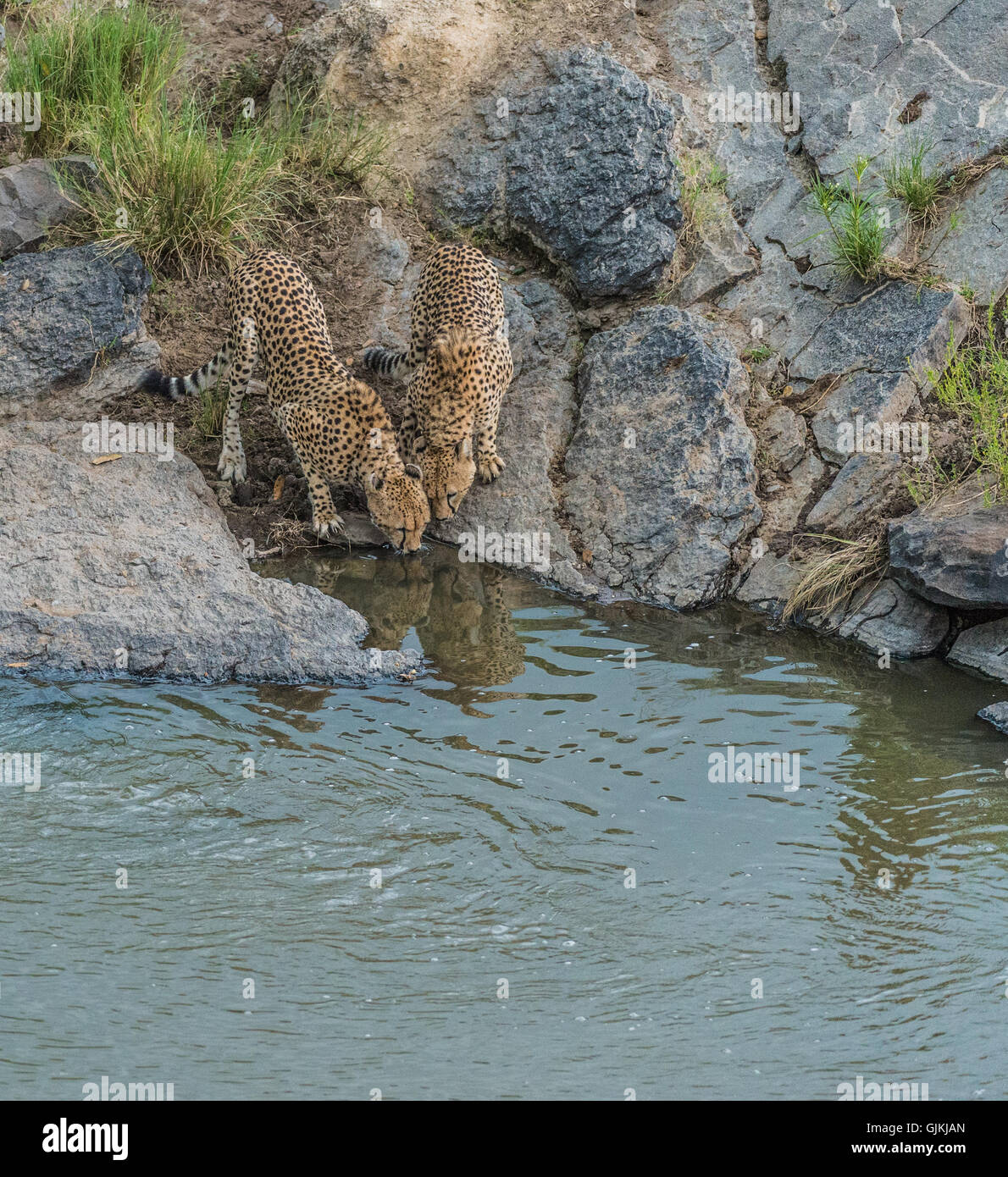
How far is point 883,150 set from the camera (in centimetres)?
910

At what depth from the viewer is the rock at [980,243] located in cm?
841

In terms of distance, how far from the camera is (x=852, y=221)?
8.47 meters

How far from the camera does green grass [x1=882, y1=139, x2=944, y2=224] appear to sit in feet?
28.3

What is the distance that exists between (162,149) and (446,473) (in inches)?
116

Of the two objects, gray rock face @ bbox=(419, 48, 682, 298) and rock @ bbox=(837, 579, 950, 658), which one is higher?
gray rock face @ bbox=(419, 48, 682, 298)

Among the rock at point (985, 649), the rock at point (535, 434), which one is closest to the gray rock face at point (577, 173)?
the rock at point (535, 434)

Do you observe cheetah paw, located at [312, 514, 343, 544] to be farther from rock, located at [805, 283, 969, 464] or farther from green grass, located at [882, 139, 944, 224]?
green grass, located at [882, 139, 944, 224]

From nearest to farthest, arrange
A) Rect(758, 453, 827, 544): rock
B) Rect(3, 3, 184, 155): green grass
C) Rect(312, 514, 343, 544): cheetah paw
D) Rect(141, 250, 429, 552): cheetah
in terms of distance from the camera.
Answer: Rect(141, 250, 429, 552): cheetah
Rect(758, 453, 827, 544): rock
Rect(312, 514, 343, 544): cheetah paw
Rect(3, 3, 184, 155): green grass

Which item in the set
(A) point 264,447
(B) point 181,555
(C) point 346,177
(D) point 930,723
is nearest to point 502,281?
(C) point 346,177

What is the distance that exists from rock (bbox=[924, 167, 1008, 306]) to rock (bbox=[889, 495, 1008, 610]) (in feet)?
6.06

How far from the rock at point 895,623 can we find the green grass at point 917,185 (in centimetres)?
277

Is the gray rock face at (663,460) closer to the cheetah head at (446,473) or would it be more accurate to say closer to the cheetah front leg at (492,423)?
the cheetah front leg at (492,423)

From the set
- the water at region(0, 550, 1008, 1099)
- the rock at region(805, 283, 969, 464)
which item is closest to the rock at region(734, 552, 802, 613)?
the water at region(0, 550, 1008, 1099)

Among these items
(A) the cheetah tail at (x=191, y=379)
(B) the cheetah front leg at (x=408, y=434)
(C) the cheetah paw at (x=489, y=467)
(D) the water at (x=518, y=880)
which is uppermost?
(A) the cheetah tail at (x=191, y=379)
